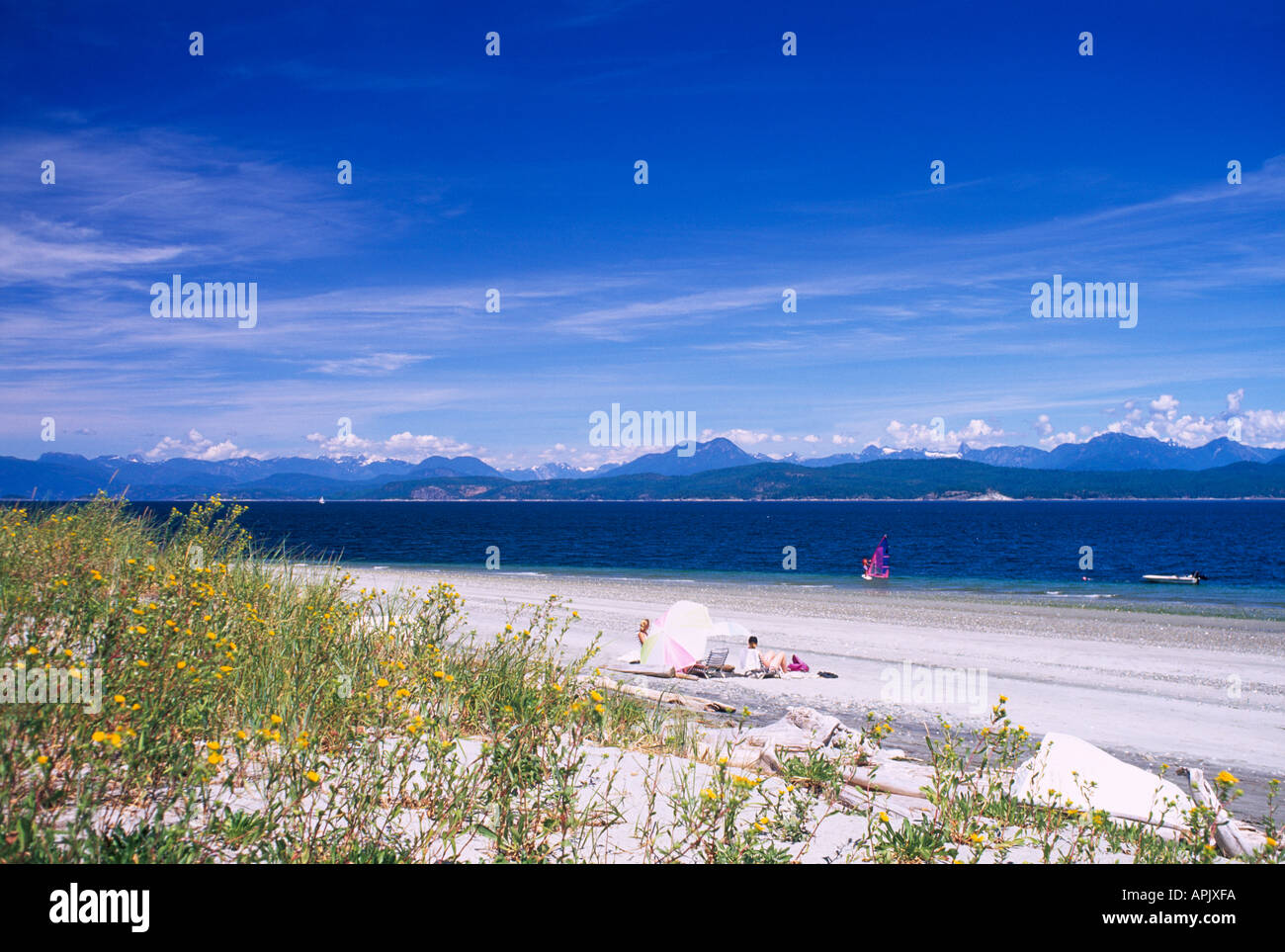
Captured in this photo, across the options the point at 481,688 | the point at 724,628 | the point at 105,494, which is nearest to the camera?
the point at 481,688

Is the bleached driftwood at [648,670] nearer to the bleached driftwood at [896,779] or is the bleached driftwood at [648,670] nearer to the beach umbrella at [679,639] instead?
the beach umbrella at [679,639]

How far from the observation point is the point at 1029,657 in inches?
723

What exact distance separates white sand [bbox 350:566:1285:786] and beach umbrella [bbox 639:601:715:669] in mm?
908

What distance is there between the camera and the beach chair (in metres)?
15.1

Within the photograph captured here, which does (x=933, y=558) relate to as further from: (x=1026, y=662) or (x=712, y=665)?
(x=712, y=665)

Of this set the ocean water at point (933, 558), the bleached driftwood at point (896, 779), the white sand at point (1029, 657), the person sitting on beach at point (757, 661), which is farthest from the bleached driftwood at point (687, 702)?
the ocean water at point (933, 558)

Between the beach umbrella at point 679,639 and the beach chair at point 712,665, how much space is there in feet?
0.85

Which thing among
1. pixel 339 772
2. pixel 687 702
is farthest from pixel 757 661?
pixel 339 772

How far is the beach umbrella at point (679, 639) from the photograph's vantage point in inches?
589

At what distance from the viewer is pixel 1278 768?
10.1 meters

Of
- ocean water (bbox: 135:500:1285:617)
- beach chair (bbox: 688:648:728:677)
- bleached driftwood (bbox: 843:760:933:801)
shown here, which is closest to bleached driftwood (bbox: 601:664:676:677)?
beach chair (bbox: 688:648:728:677)
